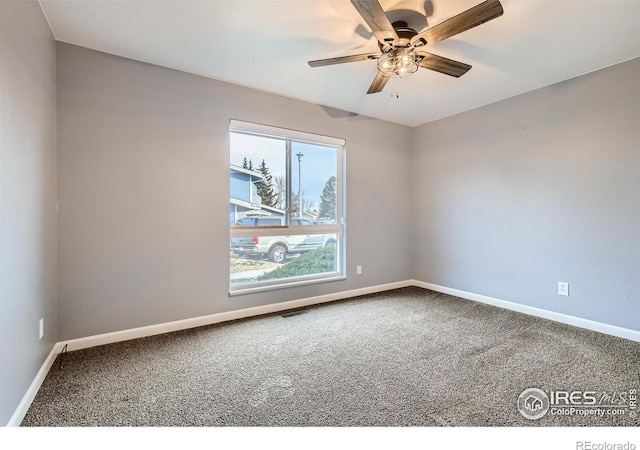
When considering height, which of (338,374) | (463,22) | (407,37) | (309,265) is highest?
(407,37)

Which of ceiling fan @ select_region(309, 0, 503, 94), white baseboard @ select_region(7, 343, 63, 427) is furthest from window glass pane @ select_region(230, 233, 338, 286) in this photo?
ceiling fan @ select_region(309, 0, 503, 94)

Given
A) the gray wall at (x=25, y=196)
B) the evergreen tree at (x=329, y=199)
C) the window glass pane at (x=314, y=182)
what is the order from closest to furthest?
the gray wall at (x=25, y=196) → the window glass pane at (x=314, y=182) → the evergreen tree at (x=329, y=199)

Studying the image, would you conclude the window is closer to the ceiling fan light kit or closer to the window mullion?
the window mullion

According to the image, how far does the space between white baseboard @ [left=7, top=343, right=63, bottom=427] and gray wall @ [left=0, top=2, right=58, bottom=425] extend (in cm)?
4

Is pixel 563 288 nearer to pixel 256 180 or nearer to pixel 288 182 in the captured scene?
pixel 288 182

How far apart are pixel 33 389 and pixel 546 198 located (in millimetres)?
4486

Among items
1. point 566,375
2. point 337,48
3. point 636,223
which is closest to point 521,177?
point 636,223

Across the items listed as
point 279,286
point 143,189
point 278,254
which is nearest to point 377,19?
point 143,189

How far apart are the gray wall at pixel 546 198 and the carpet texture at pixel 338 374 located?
499 millimetres

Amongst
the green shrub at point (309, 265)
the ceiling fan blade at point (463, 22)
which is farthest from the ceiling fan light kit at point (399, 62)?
the green shrub at point (309, 265)

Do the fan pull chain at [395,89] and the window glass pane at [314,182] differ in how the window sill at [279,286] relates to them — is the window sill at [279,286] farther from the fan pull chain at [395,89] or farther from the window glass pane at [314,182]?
the fan pull chain at [395,89]

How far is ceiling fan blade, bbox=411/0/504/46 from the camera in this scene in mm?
1491

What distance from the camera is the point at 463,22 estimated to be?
164 centimetres

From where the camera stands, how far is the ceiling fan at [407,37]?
5.06ft
